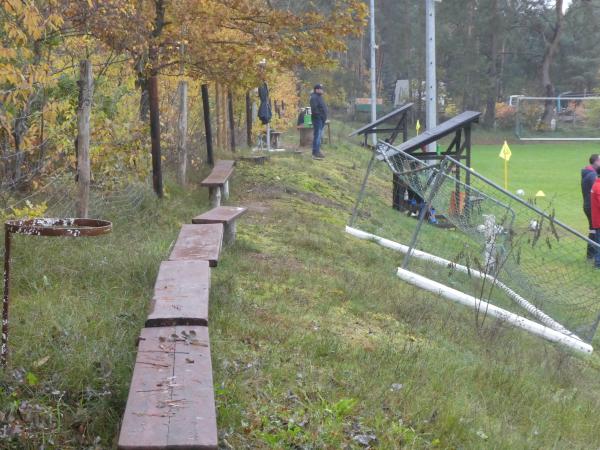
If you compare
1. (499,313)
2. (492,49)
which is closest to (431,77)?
(499,313)

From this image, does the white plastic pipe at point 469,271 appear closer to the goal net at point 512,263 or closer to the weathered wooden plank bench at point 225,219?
the goal net at point 512,263

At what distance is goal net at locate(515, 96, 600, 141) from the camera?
185ft

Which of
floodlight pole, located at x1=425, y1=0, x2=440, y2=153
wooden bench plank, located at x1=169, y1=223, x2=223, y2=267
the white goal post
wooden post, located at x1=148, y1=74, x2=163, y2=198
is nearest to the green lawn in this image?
floodlight pole, located at x1=425, y1=0, x2=440, y2=153

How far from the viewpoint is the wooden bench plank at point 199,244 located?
22.7 feet

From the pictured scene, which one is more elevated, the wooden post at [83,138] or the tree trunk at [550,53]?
the tree trunk at [550,53]

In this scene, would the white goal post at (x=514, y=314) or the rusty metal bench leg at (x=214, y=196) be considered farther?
the rusty metal bench leg at (x=214, y=196)

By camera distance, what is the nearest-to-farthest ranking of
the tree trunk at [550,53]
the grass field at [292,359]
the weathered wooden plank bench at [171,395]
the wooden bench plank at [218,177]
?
the weathered wooden plank bench at [171,395] < the grass field at [292,359] < the wooden bench plank at [218,177] < the tree trunk at [550,53]

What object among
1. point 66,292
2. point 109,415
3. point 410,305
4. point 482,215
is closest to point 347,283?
point 410,305

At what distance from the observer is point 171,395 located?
4160 millimetres

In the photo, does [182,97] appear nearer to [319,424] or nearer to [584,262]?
[584,262]

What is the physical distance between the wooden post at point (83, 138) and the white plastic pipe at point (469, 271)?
327 cm

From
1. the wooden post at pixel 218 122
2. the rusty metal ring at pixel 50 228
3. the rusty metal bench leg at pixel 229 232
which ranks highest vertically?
the wooden post at pixel 218 122

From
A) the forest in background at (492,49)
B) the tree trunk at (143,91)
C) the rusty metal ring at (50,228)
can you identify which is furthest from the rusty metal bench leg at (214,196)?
the forest in background at (492,49)

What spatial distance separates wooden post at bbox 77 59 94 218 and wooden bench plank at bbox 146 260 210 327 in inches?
66.8
